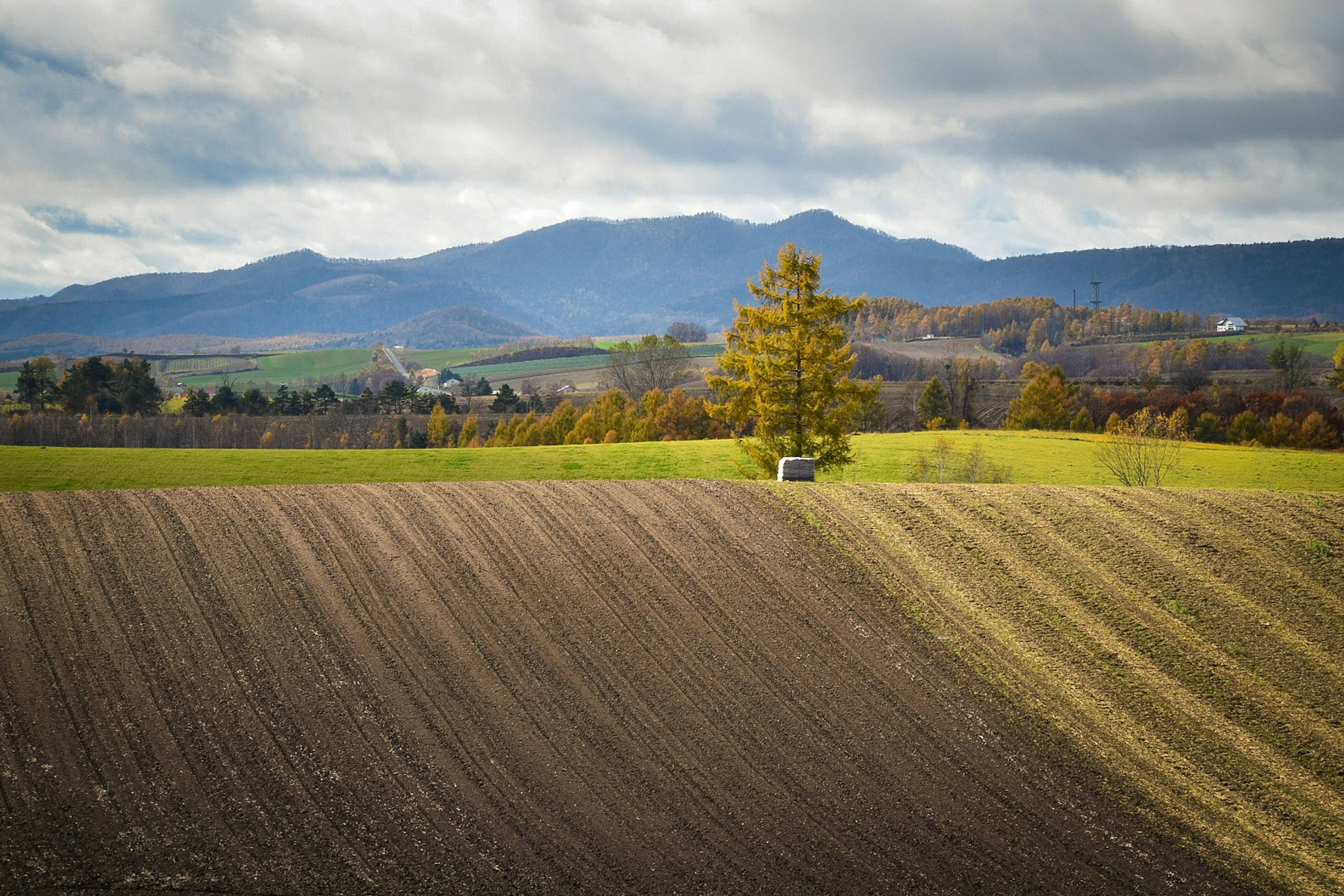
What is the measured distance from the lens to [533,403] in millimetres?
125625

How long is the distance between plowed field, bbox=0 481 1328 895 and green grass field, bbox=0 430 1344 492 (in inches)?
489

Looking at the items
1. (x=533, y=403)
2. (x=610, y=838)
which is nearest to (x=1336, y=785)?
(x=610, y=838)

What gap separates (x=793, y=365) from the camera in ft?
119

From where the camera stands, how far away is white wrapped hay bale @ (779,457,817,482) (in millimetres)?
30906

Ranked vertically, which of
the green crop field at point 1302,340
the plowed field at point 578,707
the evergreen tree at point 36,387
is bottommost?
the plowed field at point 578,707

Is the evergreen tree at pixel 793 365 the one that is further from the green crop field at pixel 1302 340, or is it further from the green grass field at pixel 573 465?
the green crop field at pixel 1302 340

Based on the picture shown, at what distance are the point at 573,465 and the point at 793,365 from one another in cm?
1255

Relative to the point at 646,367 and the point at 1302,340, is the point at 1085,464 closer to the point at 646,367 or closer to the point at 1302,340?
the point at 646,367

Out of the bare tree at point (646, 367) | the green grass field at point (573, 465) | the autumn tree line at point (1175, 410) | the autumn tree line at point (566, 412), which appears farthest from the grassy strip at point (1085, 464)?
the bare tree at point (646, 367)

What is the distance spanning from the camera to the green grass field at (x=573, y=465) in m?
36.1

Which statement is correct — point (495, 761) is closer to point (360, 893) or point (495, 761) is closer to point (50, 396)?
point (360, 893)

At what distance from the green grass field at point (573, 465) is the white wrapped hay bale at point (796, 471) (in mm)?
6648

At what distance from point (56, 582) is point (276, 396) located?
106066mm

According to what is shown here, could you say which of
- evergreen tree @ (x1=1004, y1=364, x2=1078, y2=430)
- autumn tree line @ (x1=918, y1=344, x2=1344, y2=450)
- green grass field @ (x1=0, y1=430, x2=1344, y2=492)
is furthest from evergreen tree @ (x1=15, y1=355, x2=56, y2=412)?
evergreen tree @ (x1=1004, y1=364, x2=1078, y2=430)
